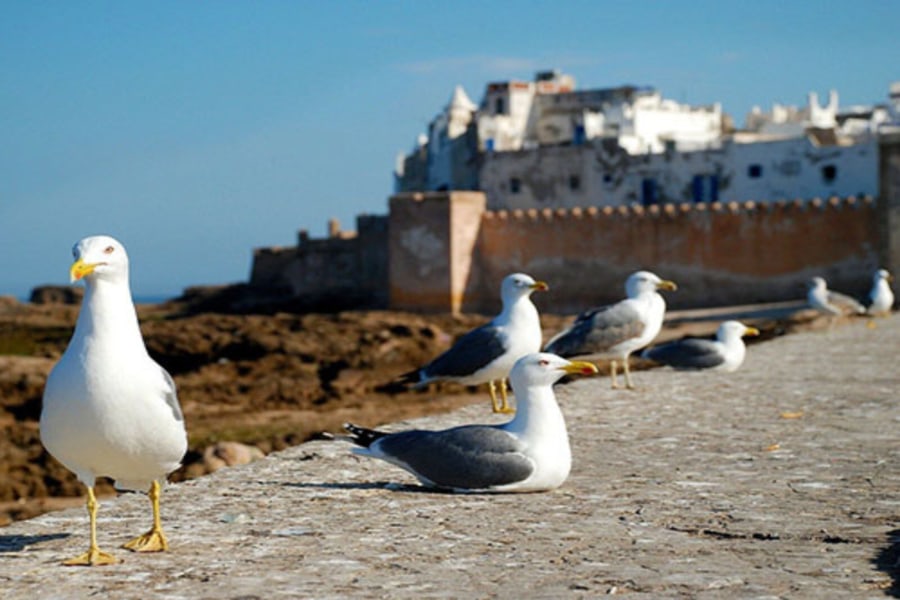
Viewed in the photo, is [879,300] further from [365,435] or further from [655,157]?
[655,157]

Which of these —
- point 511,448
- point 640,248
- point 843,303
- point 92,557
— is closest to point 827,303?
point 843,303

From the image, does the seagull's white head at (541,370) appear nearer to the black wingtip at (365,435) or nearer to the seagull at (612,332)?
the black wingtip at (365,435)

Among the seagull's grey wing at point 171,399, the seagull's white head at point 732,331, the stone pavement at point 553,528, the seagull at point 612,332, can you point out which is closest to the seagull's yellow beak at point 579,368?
the stone pavement at point 553,528

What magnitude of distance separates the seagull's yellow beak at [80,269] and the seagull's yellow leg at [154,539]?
88cm

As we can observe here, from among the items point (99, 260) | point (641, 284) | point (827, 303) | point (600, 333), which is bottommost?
point (827, 303)

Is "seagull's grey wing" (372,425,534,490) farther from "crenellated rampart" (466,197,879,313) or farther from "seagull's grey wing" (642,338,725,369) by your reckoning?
"crenellated rampart" (466,197,879,313)

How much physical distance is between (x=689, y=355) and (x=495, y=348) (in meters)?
4.07

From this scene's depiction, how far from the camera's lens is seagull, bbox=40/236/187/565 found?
4.92m

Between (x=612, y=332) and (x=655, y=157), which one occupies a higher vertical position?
(x=655, y=157)

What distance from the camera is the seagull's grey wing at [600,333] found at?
431 inches

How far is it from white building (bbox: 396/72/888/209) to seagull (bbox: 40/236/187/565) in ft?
130

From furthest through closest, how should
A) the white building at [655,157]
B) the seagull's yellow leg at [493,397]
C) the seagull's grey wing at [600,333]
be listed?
the white building at [655,157] < the seagull's grey wing at [600,333] < the seagull's yellow leg at [493,397]

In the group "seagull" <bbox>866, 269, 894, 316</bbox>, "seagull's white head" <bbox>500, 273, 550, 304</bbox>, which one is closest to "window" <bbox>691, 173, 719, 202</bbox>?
"seagull" <bbox>866, 269, 894, 316</bbox>

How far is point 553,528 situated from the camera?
5.71 meters
